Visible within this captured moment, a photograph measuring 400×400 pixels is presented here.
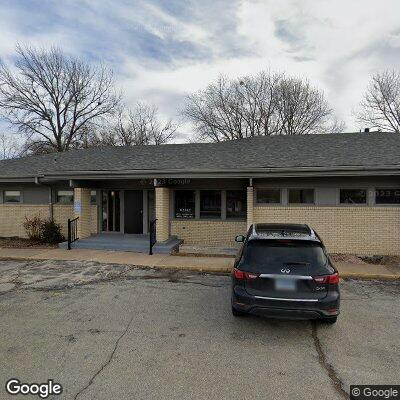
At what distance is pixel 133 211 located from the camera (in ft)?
45.6

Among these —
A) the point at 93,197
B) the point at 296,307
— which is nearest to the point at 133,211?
the point at 93,197

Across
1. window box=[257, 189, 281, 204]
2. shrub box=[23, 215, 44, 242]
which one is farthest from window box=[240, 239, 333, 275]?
shrub box=[23, 215, 44, 242]

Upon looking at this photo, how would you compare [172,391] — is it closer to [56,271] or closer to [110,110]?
[56,271]

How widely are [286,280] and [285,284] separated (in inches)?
2.3

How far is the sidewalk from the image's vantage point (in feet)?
28.4

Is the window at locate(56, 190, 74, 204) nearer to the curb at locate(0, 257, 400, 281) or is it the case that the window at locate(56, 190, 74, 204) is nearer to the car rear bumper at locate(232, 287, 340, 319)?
the curb at locate(0, 257, 400, 281)

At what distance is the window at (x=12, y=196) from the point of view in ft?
47.3

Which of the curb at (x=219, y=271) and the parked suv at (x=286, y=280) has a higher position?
the parked suv at (x=286, y=280)

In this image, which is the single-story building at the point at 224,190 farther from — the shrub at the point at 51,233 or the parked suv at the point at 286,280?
the parked suv at the point at 286,280

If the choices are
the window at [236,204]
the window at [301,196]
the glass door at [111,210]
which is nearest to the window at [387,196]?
the window at [301,196]

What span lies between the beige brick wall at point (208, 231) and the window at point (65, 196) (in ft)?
15.5

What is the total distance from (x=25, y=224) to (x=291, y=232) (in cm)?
1244

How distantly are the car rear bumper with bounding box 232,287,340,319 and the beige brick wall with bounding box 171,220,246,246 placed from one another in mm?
Result: 7503

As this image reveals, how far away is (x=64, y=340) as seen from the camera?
15.2 ft
